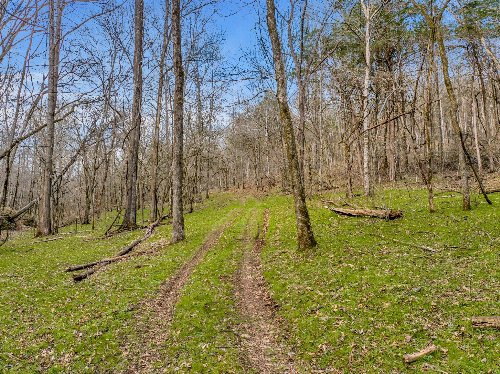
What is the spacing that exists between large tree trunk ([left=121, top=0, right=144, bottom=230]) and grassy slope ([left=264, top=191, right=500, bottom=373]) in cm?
1597

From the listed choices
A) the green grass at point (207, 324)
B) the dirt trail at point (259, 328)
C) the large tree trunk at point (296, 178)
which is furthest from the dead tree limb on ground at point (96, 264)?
the large tree trunk at point (296, 178)

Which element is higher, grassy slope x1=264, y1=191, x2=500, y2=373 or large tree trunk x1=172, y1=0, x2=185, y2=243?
large tree trunk x1=172, y1=0, x2=185, y2=243

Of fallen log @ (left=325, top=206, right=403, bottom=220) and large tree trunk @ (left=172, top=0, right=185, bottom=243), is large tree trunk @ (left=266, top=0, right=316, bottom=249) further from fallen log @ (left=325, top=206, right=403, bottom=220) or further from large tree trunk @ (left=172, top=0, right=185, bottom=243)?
large tree trunk @ (left=172, top=0, right=185, bottom=243)

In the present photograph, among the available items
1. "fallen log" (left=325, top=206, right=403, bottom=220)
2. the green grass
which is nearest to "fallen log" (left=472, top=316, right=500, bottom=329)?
the green grass

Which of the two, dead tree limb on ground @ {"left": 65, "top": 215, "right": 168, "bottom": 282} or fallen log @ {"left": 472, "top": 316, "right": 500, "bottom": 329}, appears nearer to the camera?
fallen log @ {"left": 472, "top": 316, "right": 500, "bottom": 329}

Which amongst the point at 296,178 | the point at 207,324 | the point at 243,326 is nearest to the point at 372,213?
the point at 296,178

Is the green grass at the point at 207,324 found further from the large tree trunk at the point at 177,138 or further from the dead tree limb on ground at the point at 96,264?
the large tree trunk at the point at 177,138

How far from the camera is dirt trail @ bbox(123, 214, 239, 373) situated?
819 centimetres

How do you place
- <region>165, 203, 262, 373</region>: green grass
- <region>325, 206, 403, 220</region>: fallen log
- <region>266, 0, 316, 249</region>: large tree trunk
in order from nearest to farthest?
<region>165, 203, 262, 373</region>: green grass
<region>266, 0, 316, 249</region>: large tree trunk
<region>325, 206, 403, 220</region>: fallen log

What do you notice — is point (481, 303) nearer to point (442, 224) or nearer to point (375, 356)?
point (375, 356)

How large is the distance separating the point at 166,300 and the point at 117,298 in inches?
66.1

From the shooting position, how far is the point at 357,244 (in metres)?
15.6

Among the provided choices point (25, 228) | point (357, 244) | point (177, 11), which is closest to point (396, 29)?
point (177, 11)

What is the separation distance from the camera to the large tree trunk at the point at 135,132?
29564 millimetres
